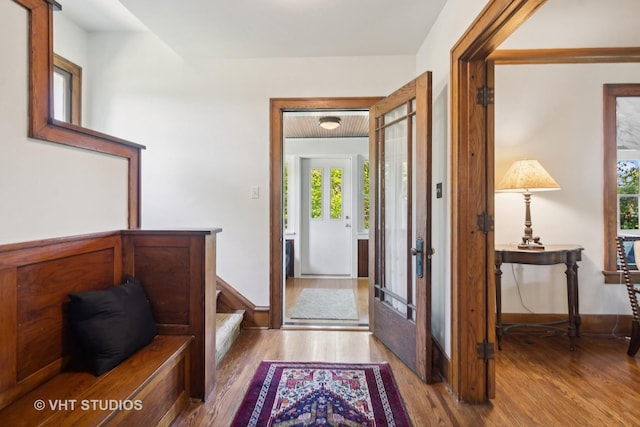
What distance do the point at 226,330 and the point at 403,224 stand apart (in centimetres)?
161

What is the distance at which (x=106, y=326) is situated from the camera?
1364 millimetres

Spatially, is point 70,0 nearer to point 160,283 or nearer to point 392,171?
point 160,283

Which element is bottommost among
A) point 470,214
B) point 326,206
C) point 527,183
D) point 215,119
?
point 470,214

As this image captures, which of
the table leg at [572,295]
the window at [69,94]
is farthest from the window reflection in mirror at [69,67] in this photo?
the table leg at [572,295]

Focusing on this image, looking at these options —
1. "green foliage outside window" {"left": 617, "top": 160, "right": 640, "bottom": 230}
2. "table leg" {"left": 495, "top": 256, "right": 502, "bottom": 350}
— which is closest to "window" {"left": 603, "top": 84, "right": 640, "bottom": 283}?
Result: "green foliage outside window" {"left": 617, "top": 160, "right": 640, "bottom": 230}

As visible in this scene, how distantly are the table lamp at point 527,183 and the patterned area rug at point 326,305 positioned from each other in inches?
68.8

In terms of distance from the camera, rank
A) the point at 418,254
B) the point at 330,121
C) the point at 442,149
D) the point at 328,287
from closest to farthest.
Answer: the point at 418,254 → the point at 442,149 → the point at 330,121 → the point at 328,287

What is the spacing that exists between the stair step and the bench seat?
55cm

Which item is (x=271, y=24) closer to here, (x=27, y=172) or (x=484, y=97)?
(x=484, y=97)

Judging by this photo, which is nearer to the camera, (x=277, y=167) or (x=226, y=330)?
(x=226, y=330)

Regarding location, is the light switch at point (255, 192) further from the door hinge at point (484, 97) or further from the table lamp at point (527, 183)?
the table lamp at point (527, 183)

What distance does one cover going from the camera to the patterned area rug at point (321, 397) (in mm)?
1598

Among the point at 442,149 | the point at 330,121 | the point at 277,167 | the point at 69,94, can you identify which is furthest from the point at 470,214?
the point at 69,94

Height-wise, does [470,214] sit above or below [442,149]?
below
